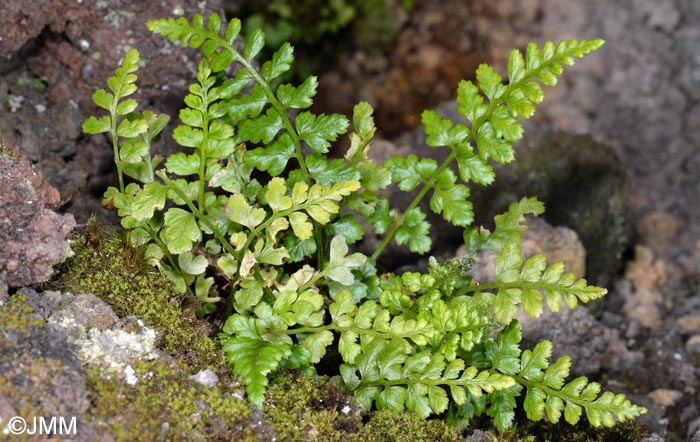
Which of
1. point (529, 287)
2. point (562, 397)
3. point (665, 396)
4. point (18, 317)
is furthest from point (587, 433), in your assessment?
point (18, 317)

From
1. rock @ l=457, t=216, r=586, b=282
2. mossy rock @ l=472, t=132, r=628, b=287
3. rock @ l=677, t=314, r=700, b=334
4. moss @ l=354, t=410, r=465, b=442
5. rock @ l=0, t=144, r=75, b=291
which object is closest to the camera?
rock @ l=0, t=144, r=75, b=291

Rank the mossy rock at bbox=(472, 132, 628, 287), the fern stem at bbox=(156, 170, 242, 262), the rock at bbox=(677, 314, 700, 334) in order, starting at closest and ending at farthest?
the fern stem at bbox=(156, 170, 242, 262)
the mossy rock at bbox=(472, 132, 628, 287)
the rock at bbox=(677, 314, 700, 334)

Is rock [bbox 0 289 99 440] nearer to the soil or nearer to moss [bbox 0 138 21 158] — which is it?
moss [bbox 0 138 21 158]

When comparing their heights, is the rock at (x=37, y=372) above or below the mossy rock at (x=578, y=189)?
above

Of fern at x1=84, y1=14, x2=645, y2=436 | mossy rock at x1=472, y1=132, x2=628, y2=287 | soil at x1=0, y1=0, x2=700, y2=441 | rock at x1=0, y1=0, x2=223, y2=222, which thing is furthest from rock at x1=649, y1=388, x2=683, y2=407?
rock at x1=0, y1=0, x2=223, y2=222

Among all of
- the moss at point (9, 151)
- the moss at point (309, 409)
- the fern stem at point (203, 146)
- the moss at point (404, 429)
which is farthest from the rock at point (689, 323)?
the moss at point (9, 151)

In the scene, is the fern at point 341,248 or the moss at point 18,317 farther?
the fern at point 341,248

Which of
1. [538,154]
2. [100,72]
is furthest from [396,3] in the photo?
[100,72]

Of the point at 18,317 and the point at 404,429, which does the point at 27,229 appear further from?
the point at 404,429

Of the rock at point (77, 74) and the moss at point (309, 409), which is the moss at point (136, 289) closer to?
the moss at point (309, 409)
